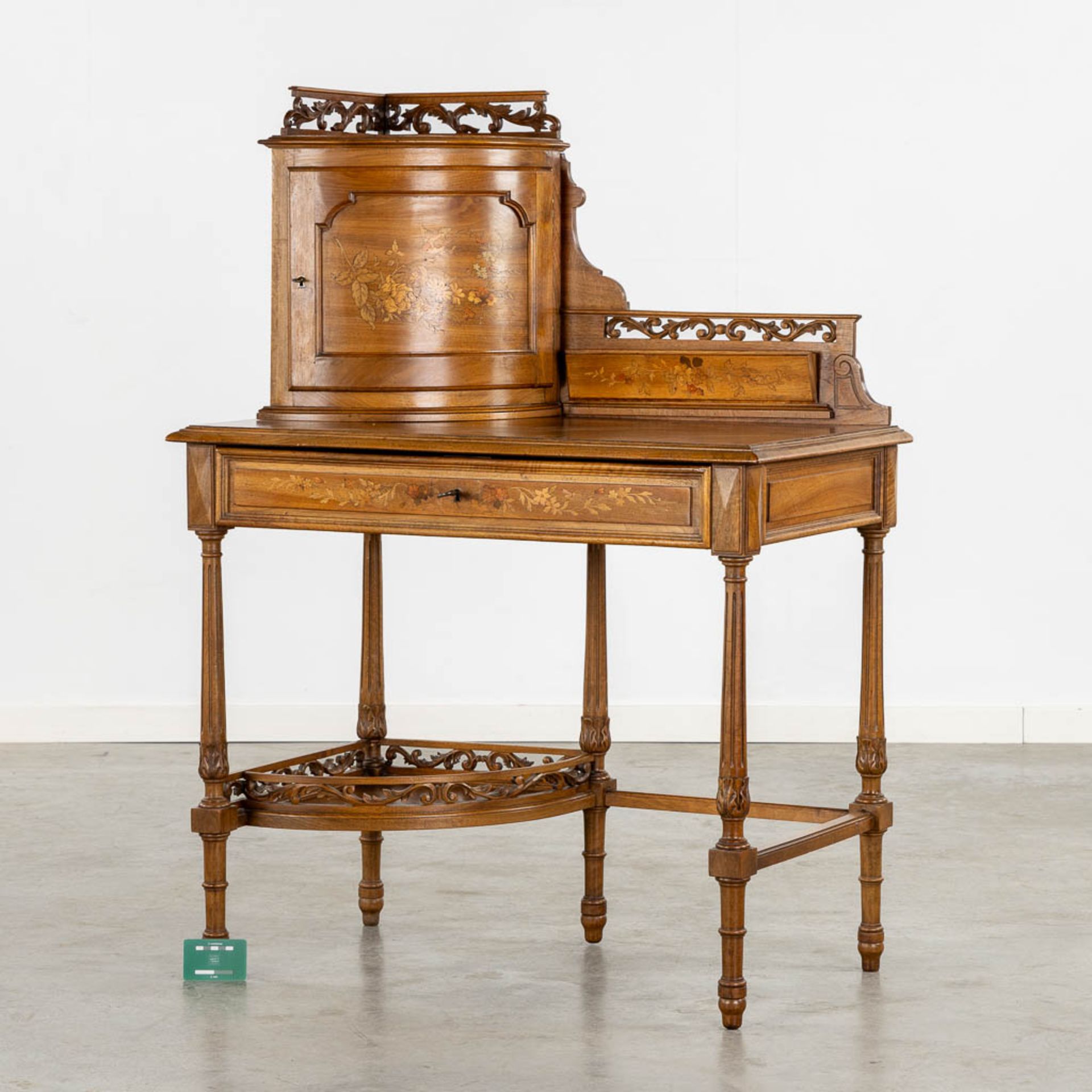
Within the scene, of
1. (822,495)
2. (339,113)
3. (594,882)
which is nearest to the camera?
(822,495)

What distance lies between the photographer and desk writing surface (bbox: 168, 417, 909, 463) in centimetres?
400

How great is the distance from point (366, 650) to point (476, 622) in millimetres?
2297

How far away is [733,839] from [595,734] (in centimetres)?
76

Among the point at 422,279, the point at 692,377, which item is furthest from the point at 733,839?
the point at 422,279

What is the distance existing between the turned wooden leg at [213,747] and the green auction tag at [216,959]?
0.27 feet

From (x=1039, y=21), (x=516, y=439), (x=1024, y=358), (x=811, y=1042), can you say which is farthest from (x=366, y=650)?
(x=1039, y=21)

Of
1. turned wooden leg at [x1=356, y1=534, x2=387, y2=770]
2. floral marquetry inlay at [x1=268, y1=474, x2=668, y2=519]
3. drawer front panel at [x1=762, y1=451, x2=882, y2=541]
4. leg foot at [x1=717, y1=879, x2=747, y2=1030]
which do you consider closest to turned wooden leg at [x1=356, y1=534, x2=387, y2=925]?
turned wooden leg at [x1=356, y1=534, x2=387, y2=770]

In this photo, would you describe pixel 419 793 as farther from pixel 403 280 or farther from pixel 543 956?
pixel 403 280

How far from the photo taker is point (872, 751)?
181 inches

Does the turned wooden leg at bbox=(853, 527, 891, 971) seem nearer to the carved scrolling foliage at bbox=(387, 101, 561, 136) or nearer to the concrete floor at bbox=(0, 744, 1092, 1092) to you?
the concrete floor at bbox=(0, 744, 1092, 1092)

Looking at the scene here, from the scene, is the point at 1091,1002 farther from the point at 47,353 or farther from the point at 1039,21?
the point at 47,353

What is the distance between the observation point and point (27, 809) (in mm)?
6281

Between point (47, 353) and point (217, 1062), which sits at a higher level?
point (47, 353)

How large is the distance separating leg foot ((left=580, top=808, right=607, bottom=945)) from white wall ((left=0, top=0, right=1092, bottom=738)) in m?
2.42
